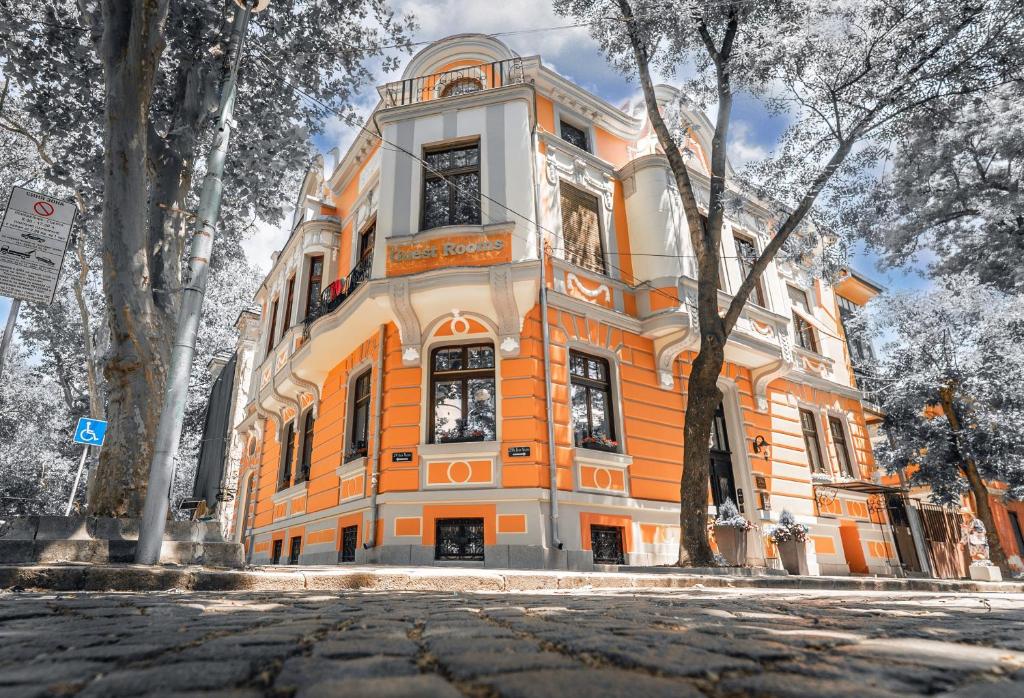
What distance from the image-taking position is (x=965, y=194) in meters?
14.5

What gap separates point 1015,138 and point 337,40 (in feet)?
50.3

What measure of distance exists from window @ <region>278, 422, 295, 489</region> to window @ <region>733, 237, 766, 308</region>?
13.2 metres

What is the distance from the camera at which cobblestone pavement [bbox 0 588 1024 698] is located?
1232 mm

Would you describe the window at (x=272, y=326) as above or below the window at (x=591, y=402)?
above

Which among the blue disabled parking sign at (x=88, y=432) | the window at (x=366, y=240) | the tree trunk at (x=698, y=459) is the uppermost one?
the window at (x=366, y=240)

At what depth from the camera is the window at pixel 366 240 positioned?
1436cm

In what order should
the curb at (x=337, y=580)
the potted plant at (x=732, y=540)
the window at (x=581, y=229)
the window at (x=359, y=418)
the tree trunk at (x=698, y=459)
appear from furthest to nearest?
the window at (x=581, y=229) → the window at (x=359, y=418) → the potted plant at (x=732, y=540) → the tree trunk at (x=698, y=459) → the curb at (x=337, y=580)

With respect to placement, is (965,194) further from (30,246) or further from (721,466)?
(30,246)

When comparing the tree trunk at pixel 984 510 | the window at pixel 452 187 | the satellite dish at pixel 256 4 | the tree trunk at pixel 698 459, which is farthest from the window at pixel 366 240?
the tree trunk at pixel 984 510

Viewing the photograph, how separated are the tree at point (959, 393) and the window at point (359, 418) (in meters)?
14.4

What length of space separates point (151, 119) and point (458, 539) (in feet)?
26.3

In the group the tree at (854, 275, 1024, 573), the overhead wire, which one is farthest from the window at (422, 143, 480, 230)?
the tree at (854, 275, 1024, 573)

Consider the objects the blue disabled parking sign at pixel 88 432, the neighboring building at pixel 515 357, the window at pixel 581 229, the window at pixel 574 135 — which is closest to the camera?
the neighboring building at pixel 515 357

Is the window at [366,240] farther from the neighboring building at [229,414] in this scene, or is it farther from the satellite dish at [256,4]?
the satellite dish at [256,4]
